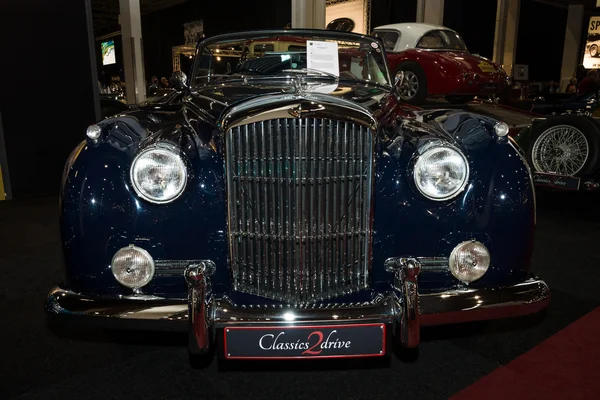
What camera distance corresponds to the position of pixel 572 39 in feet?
59.5

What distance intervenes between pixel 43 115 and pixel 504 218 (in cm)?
510

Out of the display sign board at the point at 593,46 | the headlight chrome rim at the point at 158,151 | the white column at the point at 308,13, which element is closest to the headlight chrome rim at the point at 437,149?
the headlight chrome rim at the point at 158,151

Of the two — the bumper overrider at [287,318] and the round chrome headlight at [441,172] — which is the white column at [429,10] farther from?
the bumper overrider at [287,318]

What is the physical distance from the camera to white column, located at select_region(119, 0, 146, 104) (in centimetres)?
950

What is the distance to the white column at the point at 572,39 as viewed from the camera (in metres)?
18.1

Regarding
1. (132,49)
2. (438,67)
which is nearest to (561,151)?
(438,67)

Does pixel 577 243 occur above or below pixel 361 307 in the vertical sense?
below

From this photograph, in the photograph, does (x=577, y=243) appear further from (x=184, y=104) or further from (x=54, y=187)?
(x=54, y=187)

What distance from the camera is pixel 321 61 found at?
107 inches

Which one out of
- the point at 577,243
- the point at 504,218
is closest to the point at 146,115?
the point at 504,218

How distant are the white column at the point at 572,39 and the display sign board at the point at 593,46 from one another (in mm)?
2950

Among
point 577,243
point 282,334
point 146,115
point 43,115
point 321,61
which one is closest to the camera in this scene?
point 282,334

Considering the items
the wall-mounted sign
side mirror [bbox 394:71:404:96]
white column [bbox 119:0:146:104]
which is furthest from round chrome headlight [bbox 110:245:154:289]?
the wall-mounted sign

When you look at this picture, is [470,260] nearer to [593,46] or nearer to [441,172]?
[441,172]
